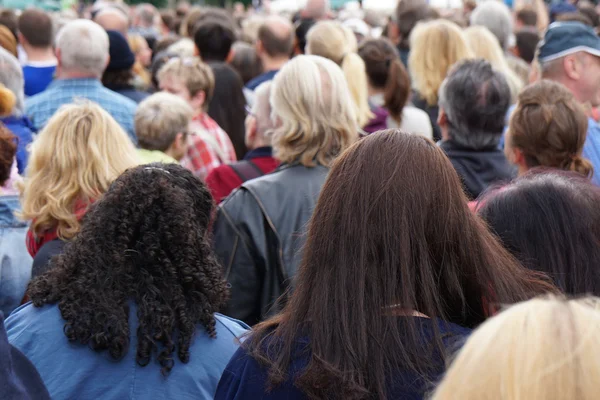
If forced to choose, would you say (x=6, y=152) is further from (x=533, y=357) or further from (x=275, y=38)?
(x=275, y=38)

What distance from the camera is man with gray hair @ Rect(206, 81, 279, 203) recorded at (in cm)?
449

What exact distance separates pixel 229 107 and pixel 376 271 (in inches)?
210

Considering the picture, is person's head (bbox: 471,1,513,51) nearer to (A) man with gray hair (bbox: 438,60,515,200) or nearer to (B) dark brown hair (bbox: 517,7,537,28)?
(B) dark brown hair (bbox: 517,7,537,28)

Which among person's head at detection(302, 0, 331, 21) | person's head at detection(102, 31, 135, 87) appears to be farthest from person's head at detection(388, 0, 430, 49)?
person's head at detection(102, 31, 135, 87)

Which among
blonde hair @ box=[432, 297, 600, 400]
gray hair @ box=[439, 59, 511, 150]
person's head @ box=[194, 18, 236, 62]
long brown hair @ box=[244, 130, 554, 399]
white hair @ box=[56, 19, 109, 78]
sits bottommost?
person's head @ box=[194, 18, 236, 62]

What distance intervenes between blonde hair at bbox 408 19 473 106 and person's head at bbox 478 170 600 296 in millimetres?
3809

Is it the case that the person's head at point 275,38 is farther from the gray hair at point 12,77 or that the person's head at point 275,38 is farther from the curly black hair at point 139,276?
the curly black hair at point 139,276

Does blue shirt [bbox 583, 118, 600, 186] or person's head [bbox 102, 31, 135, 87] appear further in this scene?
person's head [bbox 102, 31, 135, 87]

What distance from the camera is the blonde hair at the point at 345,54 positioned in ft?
19.0

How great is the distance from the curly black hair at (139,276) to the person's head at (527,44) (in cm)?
687

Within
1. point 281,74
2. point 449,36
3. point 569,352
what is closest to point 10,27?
point 449,36

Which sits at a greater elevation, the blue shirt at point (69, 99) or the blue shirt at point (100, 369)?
the blue shirt at point (100, 369)

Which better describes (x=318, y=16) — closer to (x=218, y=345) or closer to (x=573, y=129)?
(x=573, y=129)

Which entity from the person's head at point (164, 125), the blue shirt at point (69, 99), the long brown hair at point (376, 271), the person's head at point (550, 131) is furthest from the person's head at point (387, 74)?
the long brown hair at point (376, 271)
